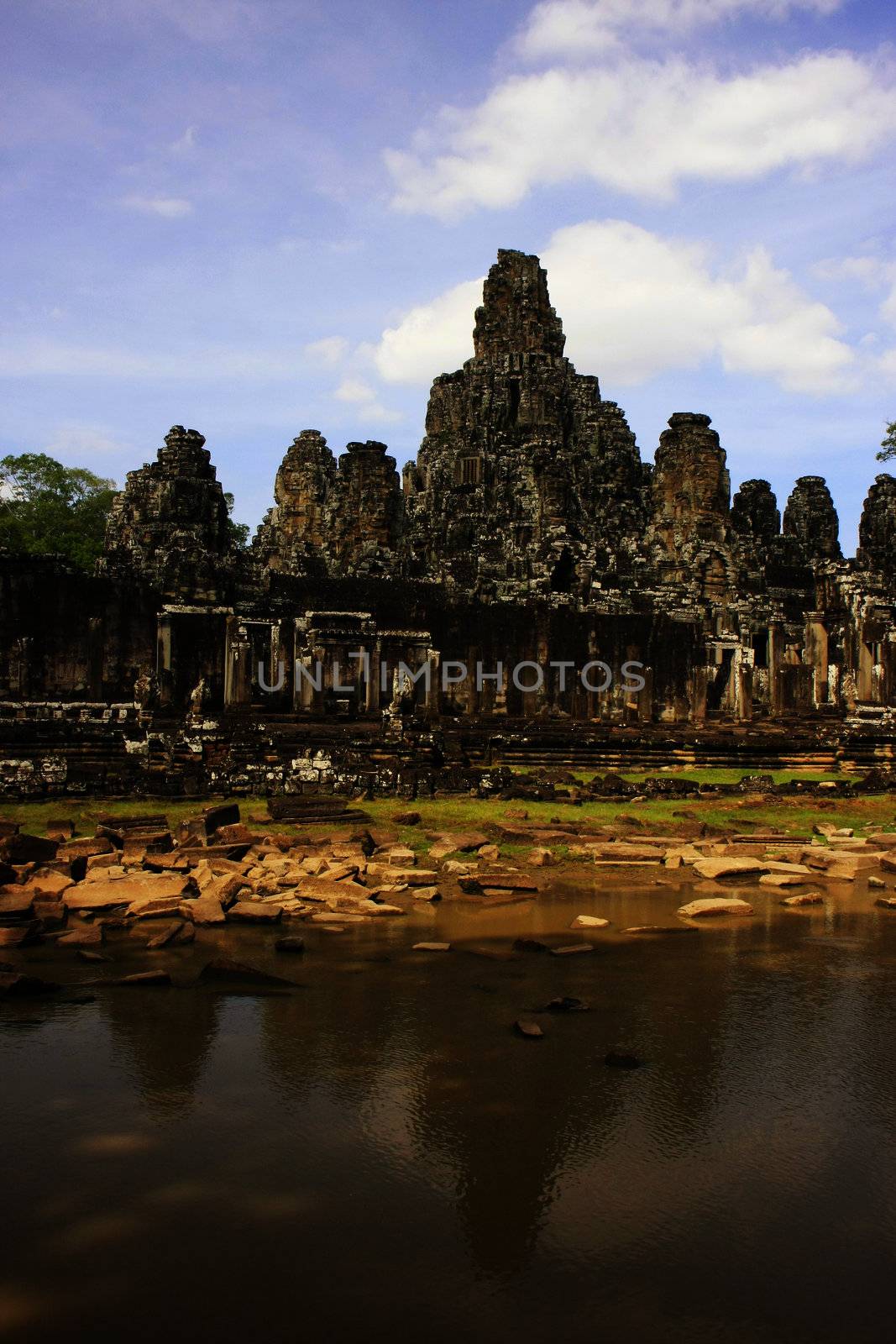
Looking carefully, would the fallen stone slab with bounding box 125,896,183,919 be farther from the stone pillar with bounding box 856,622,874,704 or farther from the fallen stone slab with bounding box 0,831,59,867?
the stone pillar with bounding box 856,622,874,704

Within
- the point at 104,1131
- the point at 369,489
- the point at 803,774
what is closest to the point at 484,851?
the point at 104,1131

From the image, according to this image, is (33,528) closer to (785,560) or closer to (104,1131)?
(785,560)

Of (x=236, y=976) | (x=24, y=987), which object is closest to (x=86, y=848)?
(x=24, y=987)

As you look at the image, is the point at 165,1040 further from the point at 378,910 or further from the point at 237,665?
the point at 237,665

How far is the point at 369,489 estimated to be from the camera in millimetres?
37938

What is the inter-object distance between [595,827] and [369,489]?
1126 inches

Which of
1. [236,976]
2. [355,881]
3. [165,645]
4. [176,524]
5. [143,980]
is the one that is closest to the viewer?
[143,980]

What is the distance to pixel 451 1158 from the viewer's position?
349 cm

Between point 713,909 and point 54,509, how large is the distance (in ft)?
128

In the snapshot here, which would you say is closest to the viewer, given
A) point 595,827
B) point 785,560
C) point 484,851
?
point 484,851

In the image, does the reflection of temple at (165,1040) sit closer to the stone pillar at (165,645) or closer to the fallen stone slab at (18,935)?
the fallen stone slab at (18,935)

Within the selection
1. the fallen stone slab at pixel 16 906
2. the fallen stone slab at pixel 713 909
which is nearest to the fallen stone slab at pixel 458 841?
the fallen stone slab at pixel 713 909

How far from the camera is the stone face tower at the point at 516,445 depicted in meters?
36.7

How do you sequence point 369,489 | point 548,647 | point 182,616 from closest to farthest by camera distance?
point 182,616 < point 548,647 < point 369,489
